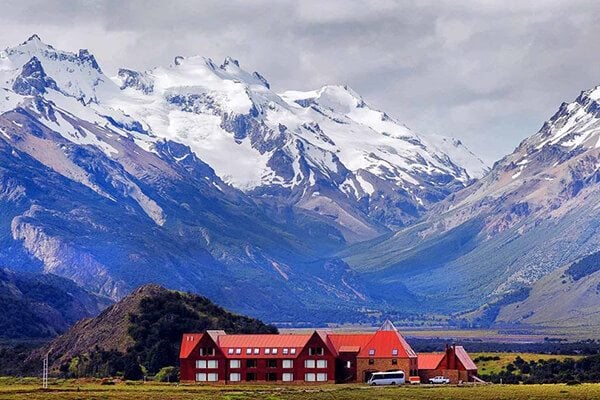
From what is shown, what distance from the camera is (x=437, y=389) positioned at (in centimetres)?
18262

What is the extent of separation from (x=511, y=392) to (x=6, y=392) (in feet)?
207

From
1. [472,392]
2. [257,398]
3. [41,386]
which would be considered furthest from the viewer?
[41,386]

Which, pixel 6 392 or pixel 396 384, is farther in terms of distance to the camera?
pixel 396 384

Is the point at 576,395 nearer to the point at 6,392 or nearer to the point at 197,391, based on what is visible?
the point at 197,391

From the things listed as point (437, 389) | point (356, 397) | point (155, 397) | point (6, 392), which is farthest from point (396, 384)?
point (6, 392)

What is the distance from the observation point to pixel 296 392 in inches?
7087

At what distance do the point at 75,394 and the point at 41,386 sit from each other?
22.6 m

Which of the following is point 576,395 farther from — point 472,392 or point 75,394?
point 75,394

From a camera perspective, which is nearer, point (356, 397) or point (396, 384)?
point (356, 397)

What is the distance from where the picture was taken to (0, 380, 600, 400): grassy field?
16662 cm

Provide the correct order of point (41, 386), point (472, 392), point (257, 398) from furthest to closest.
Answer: point (41, 386)
point (472, 392)
point (257, 398)

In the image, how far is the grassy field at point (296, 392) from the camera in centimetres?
16662

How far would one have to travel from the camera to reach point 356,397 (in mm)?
167625

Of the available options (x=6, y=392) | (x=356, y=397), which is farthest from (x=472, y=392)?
(x=6, y=392)
